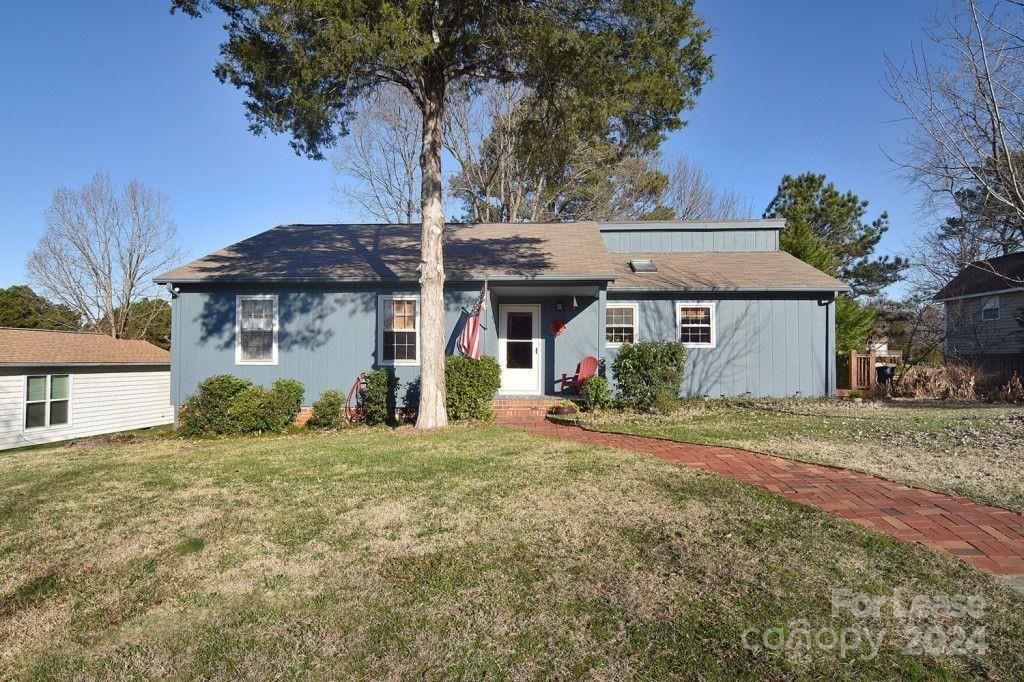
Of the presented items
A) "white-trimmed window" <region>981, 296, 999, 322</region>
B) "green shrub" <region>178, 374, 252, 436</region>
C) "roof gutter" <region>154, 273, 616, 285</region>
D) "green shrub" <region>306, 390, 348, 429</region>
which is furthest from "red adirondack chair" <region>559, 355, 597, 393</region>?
"white-trimmed window" <region>981, 296, 999, 322</region>

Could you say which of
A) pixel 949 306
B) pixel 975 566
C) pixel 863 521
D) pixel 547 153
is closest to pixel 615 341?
pixel 547 153

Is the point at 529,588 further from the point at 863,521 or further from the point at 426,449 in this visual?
the point at 426,449

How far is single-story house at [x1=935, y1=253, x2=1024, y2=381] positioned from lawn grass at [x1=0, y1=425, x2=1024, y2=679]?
17.9 metres

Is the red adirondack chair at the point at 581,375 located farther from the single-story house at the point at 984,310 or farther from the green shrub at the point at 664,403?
the single-story house at the point at 984,310

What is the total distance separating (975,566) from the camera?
2998mm

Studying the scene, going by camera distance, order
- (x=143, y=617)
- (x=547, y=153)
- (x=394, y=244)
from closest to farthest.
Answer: (x=143, y=617) → (x=547, y=153) → (x=394, y=244)

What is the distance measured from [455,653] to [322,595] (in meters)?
0.98

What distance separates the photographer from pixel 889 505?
13.2 ft

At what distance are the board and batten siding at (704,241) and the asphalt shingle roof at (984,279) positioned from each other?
26.4 feet

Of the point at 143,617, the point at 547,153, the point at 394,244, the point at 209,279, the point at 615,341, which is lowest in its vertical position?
the point at 143,617

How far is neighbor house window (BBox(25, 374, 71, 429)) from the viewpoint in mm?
14570

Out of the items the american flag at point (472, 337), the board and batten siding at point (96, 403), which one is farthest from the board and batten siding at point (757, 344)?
the board and batten siding at point (96, 403)

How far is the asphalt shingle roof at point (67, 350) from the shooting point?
1420 centimetres

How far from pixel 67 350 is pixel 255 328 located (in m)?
9.36
